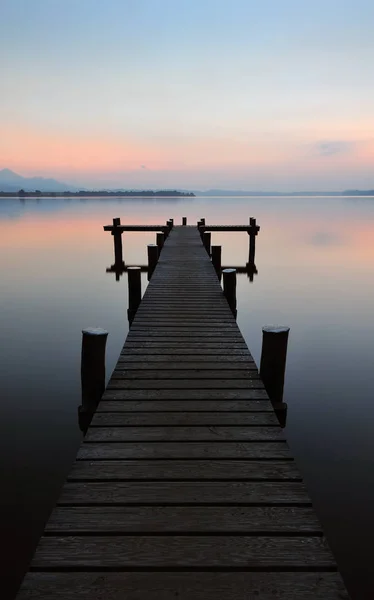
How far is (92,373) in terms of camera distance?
4316 mm

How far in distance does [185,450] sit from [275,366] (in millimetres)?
1862

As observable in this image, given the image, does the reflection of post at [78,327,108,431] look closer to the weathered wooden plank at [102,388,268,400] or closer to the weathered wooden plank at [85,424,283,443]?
the weathered wooden plank at [102,388,268,400]

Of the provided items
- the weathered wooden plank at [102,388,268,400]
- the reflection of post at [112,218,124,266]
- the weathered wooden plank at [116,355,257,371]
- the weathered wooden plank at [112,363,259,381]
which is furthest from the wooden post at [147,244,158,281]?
the reflection of post at [112,218,124,266]

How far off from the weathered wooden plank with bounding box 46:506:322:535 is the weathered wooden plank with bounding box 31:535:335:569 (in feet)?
0.17

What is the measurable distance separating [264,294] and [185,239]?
4167 mm

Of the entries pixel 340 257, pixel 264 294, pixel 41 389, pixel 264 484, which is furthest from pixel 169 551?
pixel 340 257

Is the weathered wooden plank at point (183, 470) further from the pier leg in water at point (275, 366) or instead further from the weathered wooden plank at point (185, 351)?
the weathered wooden plank at point (185, 351)

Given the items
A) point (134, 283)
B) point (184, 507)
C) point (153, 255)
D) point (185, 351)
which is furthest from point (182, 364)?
point (153, 255)

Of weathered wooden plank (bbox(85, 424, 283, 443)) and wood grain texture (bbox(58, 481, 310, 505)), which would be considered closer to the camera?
wood grain texture (bbox(58, 481, 310, 505))

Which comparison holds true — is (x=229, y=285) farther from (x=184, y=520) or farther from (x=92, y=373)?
(x=184, y=520)

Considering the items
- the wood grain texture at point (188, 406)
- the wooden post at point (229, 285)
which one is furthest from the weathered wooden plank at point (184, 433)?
the wooden post at point (229, 285)

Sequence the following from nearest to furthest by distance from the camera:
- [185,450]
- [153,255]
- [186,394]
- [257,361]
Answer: [185,450] < [186,394] < [257,361] < [153,255]

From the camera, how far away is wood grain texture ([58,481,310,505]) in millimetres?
2469

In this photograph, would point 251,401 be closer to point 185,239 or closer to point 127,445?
point 127,445
